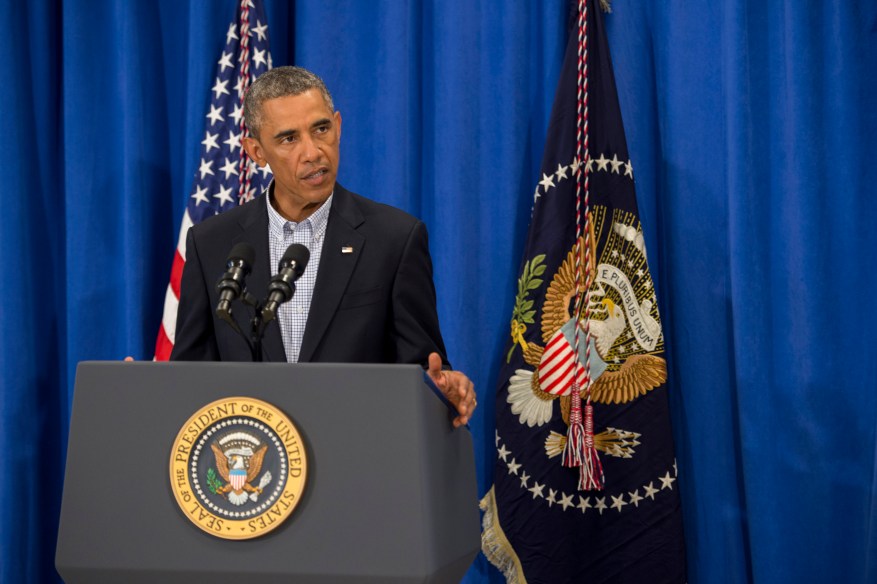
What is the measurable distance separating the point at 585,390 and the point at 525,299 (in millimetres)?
390

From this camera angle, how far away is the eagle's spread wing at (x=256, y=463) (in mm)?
1427

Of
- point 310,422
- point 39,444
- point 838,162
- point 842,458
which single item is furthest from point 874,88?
point 39,444

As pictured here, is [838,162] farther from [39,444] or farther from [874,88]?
[39,444]

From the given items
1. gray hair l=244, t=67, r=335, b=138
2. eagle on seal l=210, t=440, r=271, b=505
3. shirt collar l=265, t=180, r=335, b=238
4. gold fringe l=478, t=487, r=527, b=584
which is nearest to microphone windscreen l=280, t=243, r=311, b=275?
eagle on seal l=210, t=440, r=271, b=505

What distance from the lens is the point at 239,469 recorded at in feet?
4.70

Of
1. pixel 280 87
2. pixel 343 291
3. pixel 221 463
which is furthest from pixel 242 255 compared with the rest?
pixel 280 87

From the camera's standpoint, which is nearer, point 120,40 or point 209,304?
point 209,304

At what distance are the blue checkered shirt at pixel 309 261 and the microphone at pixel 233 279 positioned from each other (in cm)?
55

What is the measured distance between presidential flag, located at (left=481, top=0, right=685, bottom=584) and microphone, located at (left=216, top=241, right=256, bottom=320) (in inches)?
69.9

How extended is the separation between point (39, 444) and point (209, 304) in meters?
1.97

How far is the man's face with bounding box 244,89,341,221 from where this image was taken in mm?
2262

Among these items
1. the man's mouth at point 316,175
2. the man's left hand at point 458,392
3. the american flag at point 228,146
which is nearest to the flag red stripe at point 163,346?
the american flag at point 228,146

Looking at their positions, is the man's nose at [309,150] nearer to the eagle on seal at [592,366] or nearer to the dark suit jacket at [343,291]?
the dark suit jacket at [343,291]

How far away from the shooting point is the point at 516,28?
353cm
